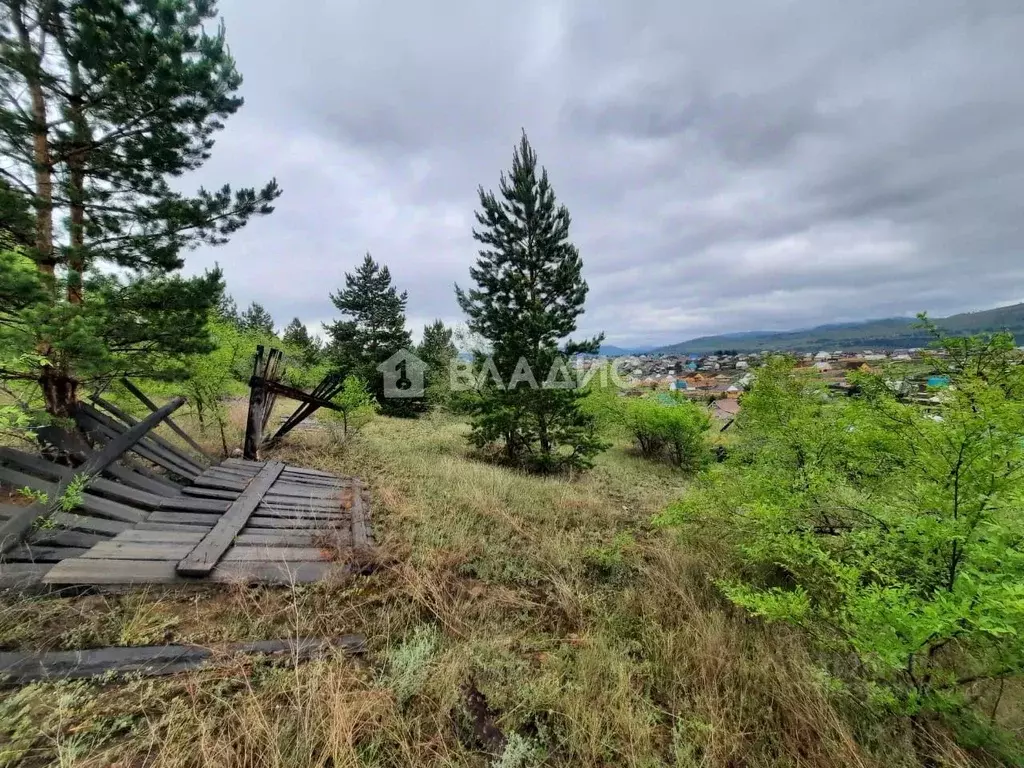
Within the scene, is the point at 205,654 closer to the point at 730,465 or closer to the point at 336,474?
the point at 336,474

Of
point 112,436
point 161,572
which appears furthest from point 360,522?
point 112,436

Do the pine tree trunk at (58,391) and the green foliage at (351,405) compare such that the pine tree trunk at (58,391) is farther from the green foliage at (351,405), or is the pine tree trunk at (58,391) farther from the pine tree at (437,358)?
the pine tree at (437,358)

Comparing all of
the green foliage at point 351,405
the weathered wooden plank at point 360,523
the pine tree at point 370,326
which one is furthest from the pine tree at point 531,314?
the pine tree at point 370,326

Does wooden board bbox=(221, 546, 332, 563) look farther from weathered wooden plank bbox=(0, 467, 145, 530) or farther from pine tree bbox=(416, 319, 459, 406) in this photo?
pine tree bbox=(416, 319, 459, 406)

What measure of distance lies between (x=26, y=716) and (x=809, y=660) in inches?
184

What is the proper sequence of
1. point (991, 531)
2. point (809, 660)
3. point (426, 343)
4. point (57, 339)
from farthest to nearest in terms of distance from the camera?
1. point (426, 343)
2. point (57, 339)
3. point (809, 660)
4. point (991, 531)

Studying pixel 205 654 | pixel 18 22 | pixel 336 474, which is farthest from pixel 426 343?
pixel 205 654

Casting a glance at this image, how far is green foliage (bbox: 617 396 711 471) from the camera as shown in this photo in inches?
534

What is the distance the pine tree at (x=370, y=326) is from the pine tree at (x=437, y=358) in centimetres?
166

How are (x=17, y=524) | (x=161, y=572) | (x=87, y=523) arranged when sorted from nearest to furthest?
(x=161, y=572) → (x=17, y=524) → (x=87, y=523)

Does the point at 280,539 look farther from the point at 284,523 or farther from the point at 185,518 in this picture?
the point at 185,518

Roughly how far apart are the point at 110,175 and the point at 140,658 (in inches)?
239

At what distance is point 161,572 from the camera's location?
3074mm

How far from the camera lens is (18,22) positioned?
4074 millimetres
